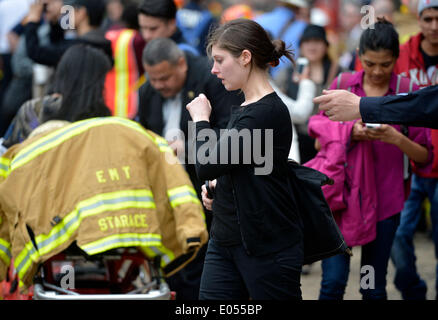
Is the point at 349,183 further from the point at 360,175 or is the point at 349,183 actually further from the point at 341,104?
the point at 341,104

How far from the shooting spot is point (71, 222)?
420cm

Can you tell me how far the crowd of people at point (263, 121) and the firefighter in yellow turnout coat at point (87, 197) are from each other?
0.27ft

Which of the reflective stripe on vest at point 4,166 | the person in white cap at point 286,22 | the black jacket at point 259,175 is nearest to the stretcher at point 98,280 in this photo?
the reflective stripe on vest at point 4,166

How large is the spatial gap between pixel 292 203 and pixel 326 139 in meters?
1.22

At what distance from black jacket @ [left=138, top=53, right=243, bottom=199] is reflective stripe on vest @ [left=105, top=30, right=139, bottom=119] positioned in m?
1.61

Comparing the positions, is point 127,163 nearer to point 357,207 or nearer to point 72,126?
Answer: point 72,126

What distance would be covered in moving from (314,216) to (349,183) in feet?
3.60

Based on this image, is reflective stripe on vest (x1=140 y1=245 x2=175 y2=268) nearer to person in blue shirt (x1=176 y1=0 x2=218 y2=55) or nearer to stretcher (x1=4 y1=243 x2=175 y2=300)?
stretcher (x1=4 y1=243 x2=175 y2=300)

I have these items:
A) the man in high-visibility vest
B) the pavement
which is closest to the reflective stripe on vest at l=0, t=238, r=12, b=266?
the pavement

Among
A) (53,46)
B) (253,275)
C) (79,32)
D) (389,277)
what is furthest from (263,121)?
(79,32)

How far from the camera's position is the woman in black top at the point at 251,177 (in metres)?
3.36

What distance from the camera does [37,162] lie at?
4.23 metres

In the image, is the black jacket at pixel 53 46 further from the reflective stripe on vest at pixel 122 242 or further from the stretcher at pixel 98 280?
the reflective stripe on vest at pixel 122 242
